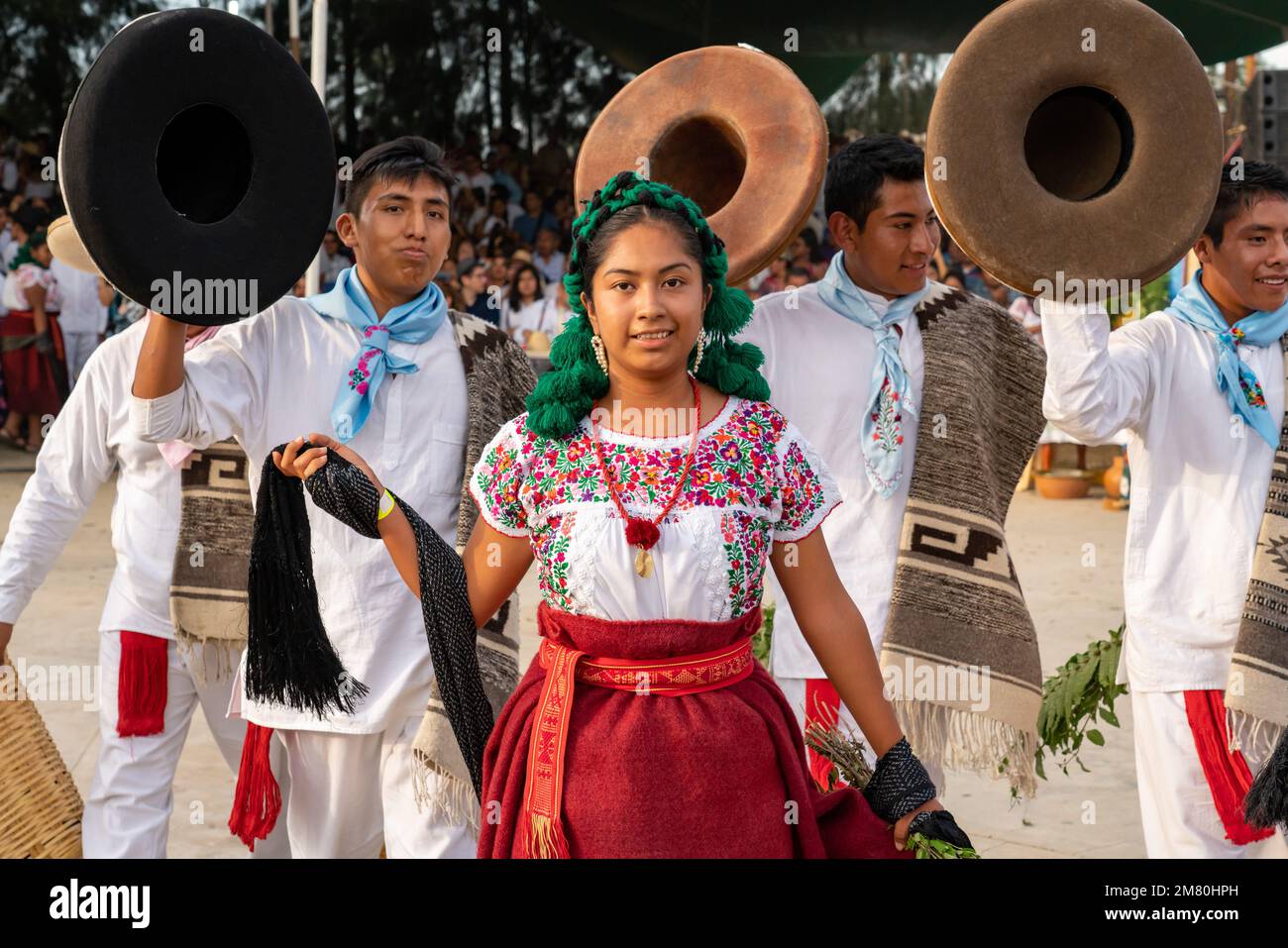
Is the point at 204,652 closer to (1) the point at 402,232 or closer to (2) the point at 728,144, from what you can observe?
(1) the point at 402,232

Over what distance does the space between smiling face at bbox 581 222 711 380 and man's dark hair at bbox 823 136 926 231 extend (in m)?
1.48

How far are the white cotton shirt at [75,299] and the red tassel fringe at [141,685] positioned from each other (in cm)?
1001

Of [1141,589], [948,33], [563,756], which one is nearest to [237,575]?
[563,756]

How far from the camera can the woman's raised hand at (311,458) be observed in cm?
264

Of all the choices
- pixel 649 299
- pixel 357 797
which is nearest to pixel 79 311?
pixel 357 797

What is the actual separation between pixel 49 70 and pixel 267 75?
629 inches

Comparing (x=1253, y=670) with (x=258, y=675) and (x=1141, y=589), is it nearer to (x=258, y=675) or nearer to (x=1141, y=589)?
(x=1141, y=589)

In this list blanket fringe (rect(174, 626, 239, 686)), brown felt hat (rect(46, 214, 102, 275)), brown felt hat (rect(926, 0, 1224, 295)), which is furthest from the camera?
brown felt hat (rect(46, 214, 102, 275))

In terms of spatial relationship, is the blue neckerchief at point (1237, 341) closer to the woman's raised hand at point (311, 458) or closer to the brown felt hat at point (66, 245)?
the woman's raised hand at point (311, 458)

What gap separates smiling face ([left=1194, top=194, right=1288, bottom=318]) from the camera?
3.64 m

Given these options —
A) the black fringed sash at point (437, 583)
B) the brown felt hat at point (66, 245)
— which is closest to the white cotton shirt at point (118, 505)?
the brown felt hat at point (66, 245)

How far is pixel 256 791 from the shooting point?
3598 millimetres

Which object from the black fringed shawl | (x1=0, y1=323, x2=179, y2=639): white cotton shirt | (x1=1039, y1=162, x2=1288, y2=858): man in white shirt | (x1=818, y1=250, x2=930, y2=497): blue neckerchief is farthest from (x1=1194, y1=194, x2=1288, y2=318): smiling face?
(x1=0, y1=323, x2=179, y2=639): white cotton shirt

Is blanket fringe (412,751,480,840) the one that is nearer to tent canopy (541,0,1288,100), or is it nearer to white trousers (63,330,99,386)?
tent canopy (541,0,1288,100)
